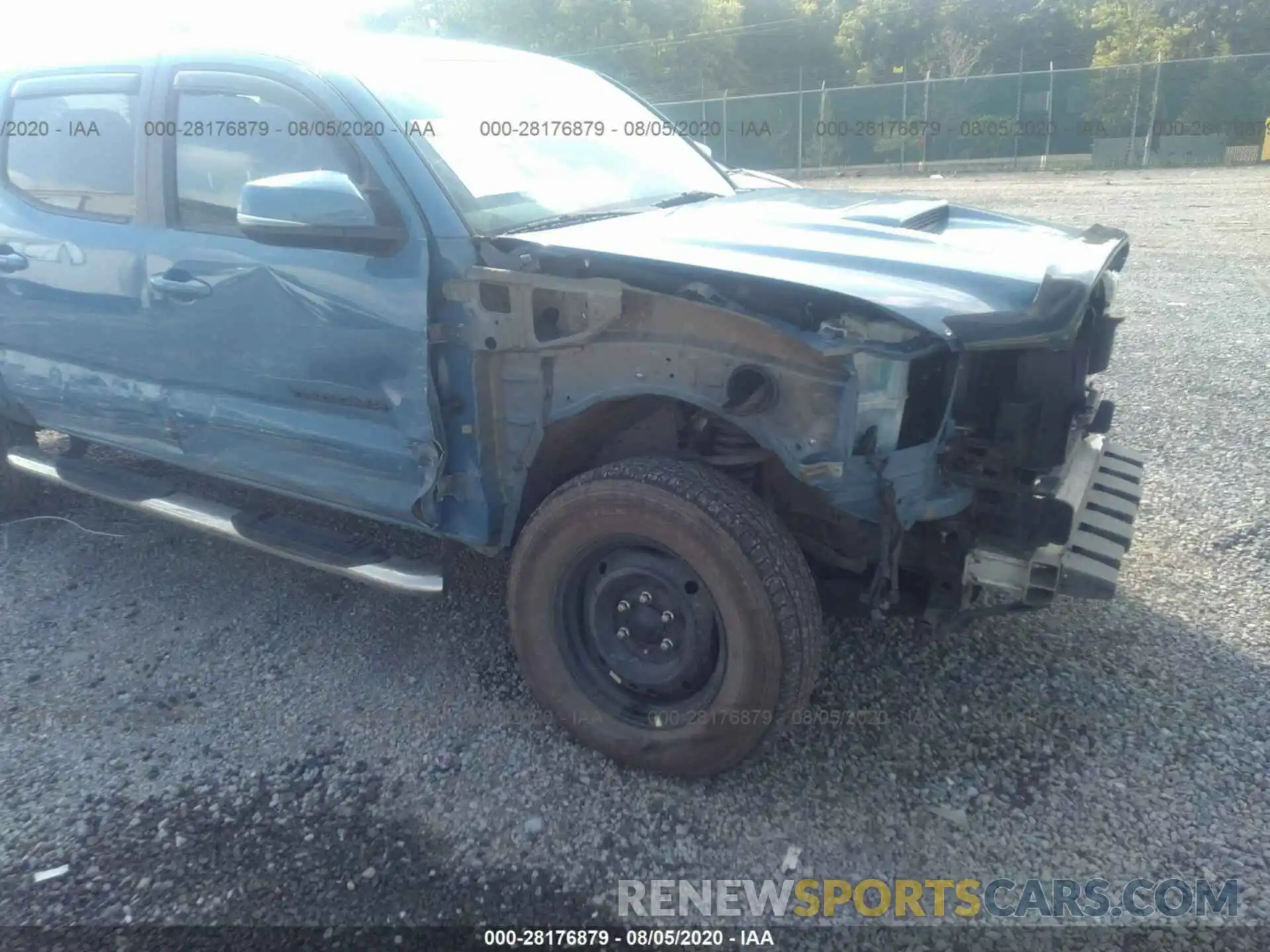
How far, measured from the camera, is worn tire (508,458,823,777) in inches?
98.3

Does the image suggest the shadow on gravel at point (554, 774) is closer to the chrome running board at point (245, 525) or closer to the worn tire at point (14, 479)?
the chrome running board at point (245, 525)

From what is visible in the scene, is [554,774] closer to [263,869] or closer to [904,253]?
[263,869]

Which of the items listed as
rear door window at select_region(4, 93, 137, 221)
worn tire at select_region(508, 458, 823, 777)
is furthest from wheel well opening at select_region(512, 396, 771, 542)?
rear door window at select_region(4, 93, 137, 221)

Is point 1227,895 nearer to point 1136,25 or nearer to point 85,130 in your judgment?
point 85,130

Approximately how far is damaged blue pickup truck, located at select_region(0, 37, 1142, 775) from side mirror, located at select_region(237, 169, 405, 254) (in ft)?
0.04

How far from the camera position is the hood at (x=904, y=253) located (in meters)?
2.33

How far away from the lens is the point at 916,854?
2.46 meters

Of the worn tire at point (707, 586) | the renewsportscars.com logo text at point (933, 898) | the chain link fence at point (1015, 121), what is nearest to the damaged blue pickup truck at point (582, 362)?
the worn tire at point (707, 586)

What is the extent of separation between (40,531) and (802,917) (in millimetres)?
4000

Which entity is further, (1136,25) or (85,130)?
(1136,25)

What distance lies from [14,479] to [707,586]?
3.75m

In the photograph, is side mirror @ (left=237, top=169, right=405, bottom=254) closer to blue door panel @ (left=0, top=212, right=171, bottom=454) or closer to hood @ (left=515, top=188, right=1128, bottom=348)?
hood @ (left=515, top=188, right=1128, bottom=348)

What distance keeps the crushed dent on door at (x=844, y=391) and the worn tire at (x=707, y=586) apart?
0.18 meters

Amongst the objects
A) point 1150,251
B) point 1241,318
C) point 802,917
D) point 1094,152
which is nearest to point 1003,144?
point 1094,152
